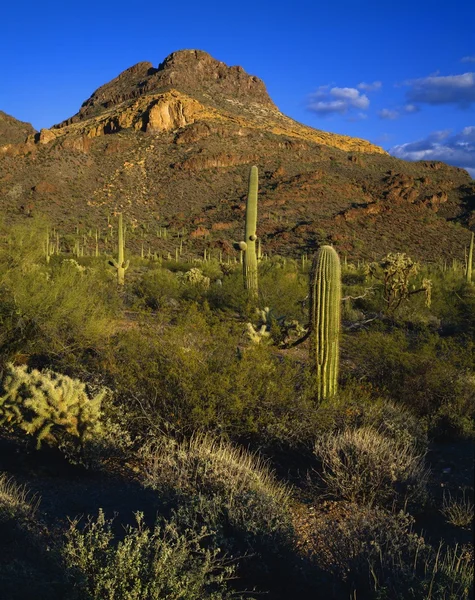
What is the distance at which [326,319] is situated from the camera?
7.62m

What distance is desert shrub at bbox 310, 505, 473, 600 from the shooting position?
10.4 feet

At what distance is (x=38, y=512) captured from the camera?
180 inches

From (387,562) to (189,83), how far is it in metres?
86.6

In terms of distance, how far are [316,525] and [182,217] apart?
48.2 m

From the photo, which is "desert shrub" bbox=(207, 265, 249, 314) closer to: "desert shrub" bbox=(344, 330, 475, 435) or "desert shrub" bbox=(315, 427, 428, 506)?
"desert shrub" bbox=(344, 330, 475, 435)

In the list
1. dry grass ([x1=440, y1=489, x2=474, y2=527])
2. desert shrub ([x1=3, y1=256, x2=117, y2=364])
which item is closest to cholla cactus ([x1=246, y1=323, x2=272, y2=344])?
desert shrub ([x1=3, y1=256, x2=117, y2=364])

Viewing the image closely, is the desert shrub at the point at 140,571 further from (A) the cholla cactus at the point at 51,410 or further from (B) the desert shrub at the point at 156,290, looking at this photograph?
(B) the desert shrub at the point at 156,290

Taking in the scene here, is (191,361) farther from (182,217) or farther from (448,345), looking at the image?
(182,217)

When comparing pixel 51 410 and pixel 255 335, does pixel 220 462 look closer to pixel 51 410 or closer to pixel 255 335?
pixel 51 410

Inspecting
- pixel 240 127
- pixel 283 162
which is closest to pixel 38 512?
pixel 283 162

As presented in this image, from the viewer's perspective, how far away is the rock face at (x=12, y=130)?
64312 millimetres

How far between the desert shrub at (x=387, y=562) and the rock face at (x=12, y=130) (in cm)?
6572

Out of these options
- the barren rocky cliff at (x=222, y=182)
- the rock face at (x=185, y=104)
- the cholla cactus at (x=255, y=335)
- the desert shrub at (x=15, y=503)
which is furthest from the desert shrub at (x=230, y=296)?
the rock face at (x=185, y=104)

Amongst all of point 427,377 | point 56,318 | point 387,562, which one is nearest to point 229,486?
point 387,562
